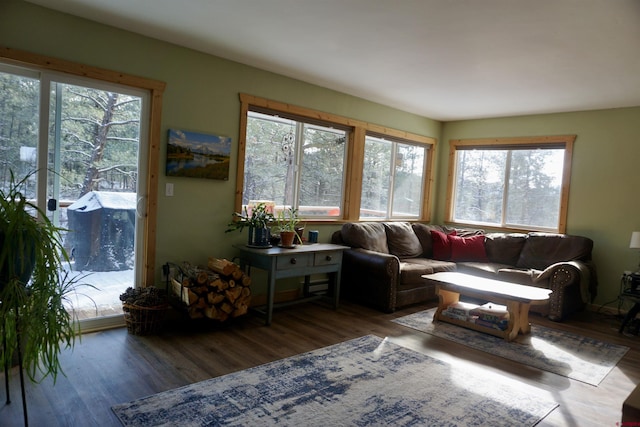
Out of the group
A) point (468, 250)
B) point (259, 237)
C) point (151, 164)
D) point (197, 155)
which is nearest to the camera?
point (151, 164)

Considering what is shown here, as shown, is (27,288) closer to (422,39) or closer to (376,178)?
(422,39)

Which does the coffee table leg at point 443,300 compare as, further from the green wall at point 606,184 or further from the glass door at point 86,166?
the glass door at point 86,166

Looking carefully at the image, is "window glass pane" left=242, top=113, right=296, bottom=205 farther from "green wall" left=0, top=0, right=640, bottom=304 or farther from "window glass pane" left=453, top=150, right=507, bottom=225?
"window glass pane" left=453, top=150, right=507, bottom=225

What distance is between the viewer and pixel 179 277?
3.58m

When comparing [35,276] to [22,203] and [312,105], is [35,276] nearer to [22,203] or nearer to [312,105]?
[22,203]

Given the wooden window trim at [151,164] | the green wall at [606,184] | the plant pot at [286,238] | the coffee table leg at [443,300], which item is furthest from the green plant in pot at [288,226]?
the green wall at [606,184]

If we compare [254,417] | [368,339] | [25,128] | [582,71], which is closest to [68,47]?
[25,128]

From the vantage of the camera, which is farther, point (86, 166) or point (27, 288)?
point (86, 166)

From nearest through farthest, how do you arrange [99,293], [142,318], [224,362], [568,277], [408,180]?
[224,362]
[142,318]
[99,293]
[568,277]
[408,180]

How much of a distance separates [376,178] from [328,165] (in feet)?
3.03

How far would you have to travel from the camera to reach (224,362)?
295 cm

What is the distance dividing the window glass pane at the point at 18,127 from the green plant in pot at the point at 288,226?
2.07 metres

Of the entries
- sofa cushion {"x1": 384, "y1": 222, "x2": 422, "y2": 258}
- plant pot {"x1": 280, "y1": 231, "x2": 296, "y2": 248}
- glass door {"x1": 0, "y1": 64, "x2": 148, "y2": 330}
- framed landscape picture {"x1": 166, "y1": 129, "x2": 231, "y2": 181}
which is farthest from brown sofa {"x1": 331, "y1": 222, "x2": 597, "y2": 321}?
glass door {"x1": 0, "y1": 64, "x2": 148, "y2": 330}

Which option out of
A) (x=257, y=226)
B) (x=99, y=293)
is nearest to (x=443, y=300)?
(x=257, y=226)
